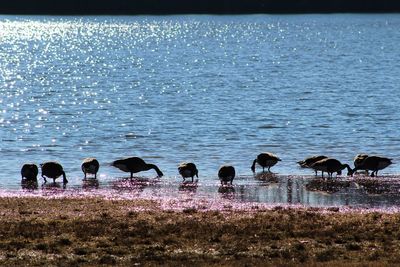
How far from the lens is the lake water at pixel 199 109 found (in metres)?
48.6

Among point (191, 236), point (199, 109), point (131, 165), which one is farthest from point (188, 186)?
point (199, 109)

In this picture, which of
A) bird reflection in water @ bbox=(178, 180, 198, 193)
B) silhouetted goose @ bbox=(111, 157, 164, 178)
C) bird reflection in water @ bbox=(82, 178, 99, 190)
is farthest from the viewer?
silhouetted goose @ bbox=(111, 157, 164, 178)

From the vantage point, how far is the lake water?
48.6 m

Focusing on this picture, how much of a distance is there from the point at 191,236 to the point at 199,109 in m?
53.0

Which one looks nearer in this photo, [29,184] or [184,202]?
[184,202]

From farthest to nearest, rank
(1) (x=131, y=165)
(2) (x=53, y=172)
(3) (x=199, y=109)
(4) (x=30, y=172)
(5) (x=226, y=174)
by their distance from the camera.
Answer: (3) (x=199, y=109)
(1) (x=131, y=165)
(4) (x=30, y=172)
(2) (x=53, y=172)
(5) (x=226, y=174)

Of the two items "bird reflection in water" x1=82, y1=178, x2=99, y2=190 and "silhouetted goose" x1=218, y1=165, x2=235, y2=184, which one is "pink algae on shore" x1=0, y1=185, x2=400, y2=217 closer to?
"bird reflection in water" x1=82, y1=178, x2=99, y2=190

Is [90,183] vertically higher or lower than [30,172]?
lower

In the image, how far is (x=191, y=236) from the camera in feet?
78.2

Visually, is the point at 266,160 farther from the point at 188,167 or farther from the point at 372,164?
the point at 372,164

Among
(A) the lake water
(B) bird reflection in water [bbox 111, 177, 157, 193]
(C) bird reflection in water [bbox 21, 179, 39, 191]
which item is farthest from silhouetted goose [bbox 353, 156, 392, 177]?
(C) bird reflection in water [bbox 21, 179, 39, 191]

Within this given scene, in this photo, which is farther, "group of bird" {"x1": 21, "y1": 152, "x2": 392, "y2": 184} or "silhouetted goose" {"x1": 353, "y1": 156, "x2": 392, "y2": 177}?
"silhouetted goose" {"x1": 353, "y1": 156, "x2": 392, "y2": 177}

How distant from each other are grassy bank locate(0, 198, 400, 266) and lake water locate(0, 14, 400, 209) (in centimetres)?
979

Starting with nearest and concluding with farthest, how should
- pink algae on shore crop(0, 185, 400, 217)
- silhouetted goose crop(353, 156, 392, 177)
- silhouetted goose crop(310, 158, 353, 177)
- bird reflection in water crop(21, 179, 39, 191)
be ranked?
pink algae on shore crop(0, 185, 400, 217), bird reflection in water crop(21, 179, 39, 191), silhouetted goose crop(310, 158, 353, 177), silhouetted goose crop(353, 156, 392, 177)
